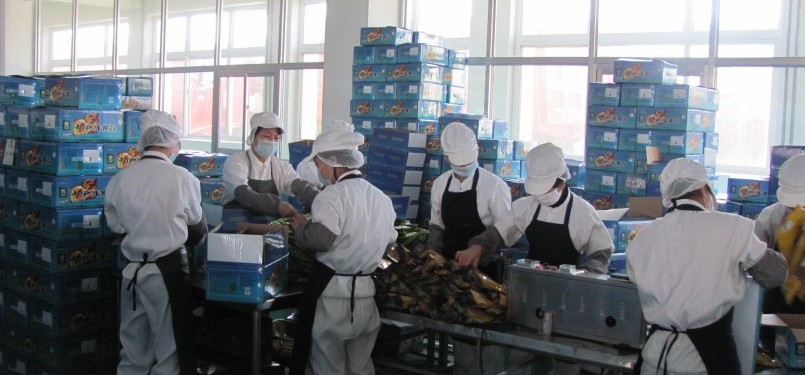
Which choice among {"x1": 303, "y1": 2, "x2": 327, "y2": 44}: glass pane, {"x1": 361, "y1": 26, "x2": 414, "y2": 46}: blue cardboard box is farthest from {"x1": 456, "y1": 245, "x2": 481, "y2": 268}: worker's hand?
{"x1": 303, "y1": 2, "x2": 327, "y2": 44}: glass pane

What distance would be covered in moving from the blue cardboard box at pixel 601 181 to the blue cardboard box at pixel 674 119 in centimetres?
43

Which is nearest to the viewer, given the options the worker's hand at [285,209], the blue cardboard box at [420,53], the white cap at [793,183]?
the white cap at [793,183]

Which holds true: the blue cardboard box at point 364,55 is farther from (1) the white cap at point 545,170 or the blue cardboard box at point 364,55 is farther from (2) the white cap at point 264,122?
(1) the white cap at point 545,170

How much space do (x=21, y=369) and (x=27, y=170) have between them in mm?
1263

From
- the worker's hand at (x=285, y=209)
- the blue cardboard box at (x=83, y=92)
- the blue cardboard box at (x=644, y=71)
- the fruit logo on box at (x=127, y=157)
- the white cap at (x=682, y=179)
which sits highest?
the blue cardboard box at (x=644, y=71)

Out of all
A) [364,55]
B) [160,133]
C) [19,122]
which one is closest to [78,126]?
[19,122]

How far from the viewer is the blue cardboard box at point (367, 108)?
738 cm

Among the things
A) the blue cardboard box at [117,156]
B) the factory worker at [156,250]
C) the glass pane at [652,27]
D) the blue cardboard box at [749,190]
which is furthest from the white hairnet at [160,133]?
the glass pane at [652,27]

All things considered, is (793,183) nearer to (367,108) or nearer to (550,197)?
(550,197)

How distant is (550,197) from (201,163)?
308cm

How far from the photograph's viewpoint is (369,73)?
746 centimetres

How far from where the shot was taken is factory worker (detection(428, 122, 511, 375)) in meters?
4.46

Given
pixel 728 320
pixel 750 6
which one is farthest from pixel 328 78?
pixel 728 320

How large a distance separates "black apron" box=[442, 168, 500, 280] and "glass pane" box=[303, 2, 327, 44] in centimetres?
608
